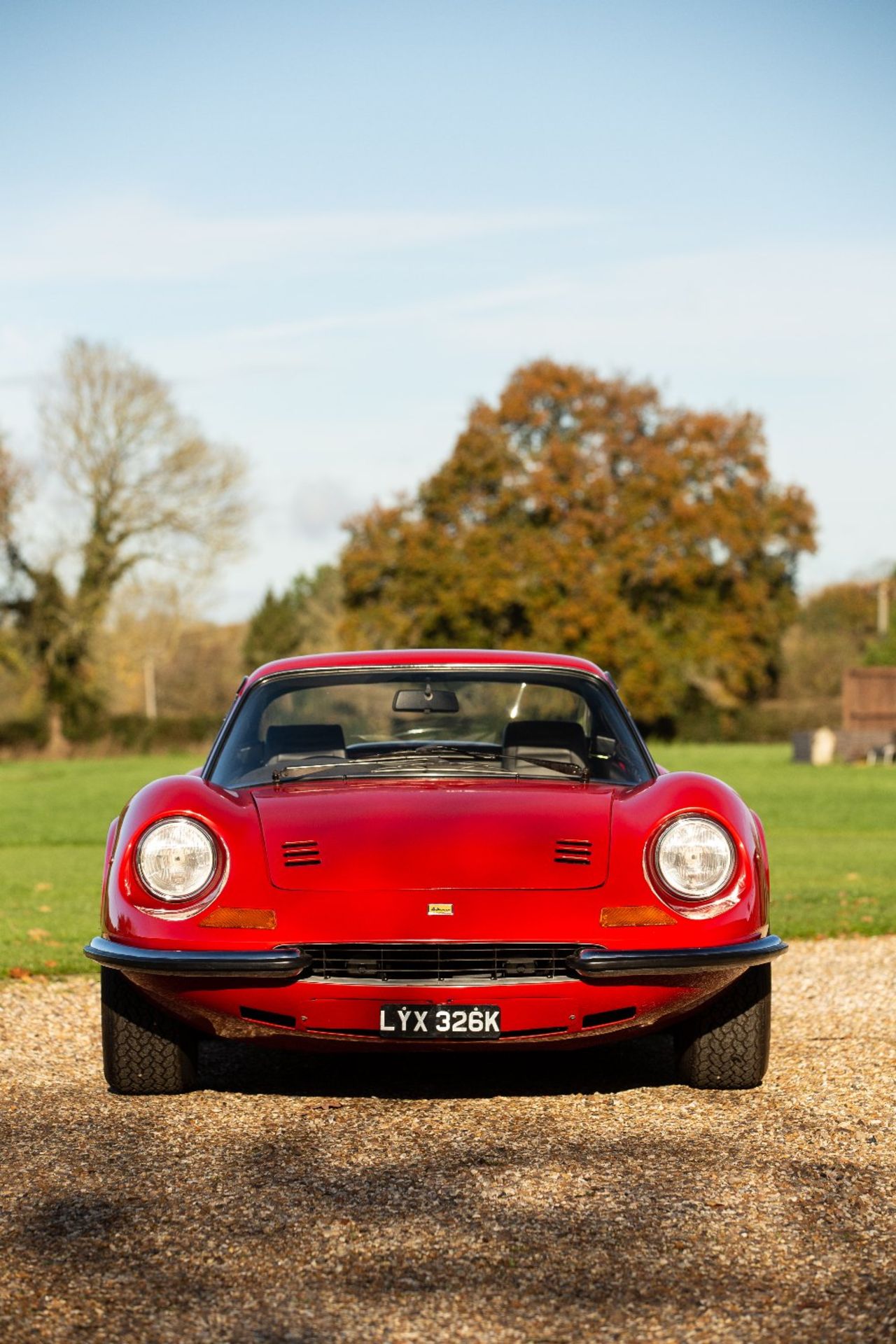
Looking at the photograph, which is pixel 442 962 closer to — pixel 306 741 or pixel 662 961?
pixel 662 961

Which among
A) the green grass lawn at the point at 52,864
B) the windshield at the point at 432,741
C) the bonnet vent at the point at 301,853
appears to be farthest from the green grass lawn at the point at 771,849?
the bonnet vent at the point at 301,853

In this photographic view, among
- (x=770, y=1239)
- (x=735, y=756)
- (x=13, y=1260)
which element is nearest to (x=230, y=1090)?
(x=13, y=1260)

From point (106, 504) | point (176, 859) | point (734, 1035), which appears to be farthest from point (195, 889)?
point (106, 504)

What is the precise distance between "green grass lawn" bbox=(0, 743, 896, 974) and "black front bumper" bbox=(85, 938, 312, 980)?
352 cm

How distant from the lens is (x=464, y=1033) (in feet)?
15.2

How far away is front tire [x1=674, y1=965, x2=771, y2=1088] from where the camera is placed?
203 inches

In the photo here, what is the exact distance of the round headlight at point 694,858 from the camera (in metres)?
4.88

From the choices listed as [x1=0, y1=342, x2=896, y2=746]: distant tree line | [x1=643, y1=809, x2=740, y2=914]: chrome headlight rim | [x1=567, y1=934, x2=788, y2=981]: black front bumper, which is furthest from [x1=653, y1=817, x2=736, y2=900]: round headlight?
[x1=0, y1=342, x2=896, y2=746]: distant tree line

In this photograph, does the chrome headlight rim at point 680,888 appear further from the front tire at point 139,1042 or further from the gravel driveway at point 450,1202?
the front tire at point 139,1042

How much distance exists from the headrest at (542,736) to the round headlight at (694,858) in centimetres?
109

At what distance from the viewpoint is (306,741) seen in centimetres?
604

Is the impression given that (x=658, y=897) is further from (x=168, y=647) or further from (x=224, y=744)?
(x=168, y=647)

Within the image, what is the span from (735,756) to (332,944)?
43709 millimetres

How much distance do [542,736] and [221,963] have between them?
180 cm
